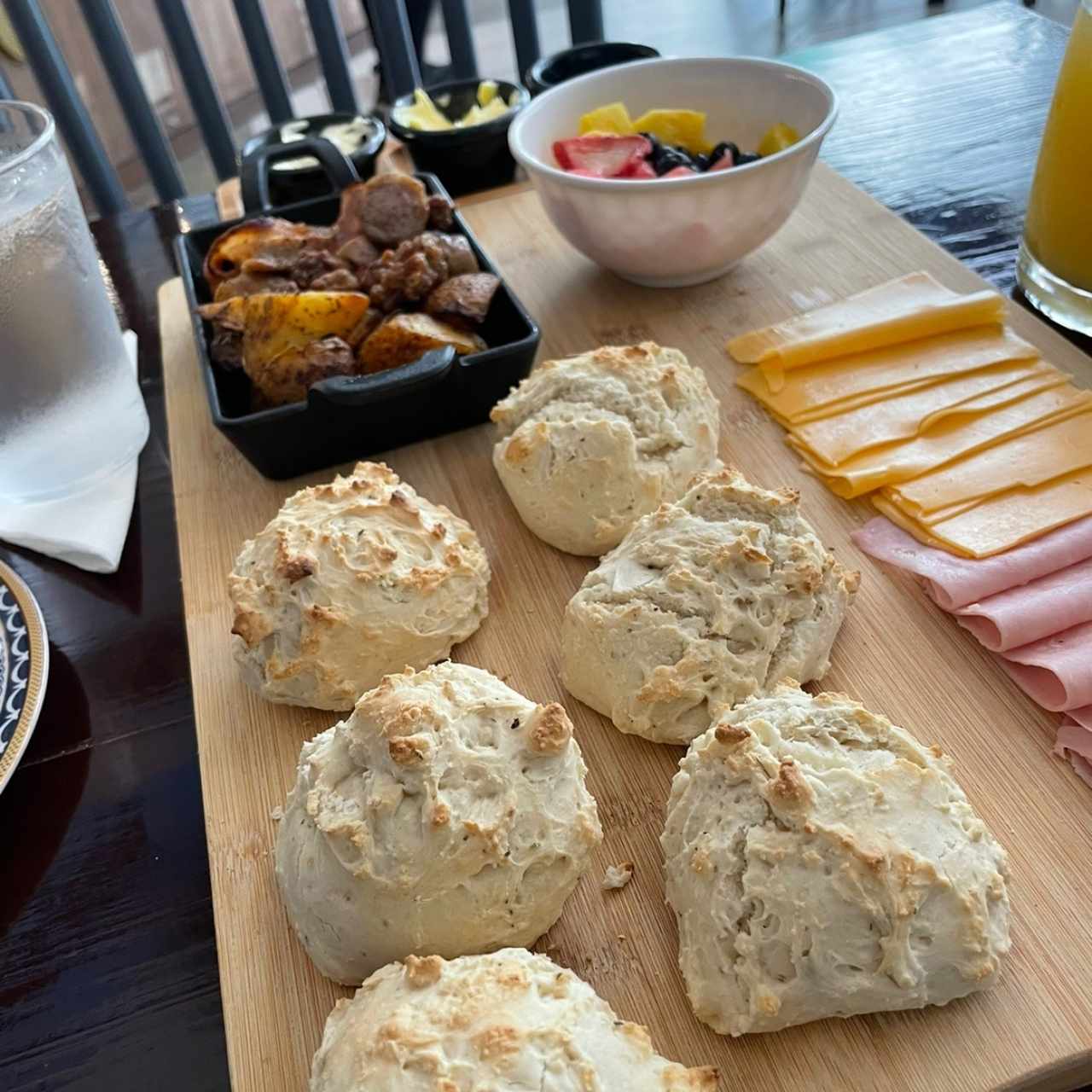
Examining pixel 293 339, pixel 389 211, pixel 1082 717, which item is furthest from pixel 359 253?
pixel 1082 717

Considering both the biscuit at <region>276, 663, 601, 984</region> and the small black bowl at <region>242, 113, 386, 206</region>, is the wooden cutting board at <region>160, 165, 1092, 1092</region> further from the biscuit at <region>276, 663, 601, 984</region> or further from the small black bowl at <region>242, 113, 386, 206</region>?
the small black bowl at <region>242, 113, 386, 206</region>

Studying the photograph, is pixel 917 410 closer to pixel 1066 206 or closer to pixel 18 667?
pixel 1066 206

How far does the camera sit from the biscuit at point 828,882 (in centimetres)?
94

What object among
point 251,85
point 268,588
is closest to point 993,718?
point 268,588

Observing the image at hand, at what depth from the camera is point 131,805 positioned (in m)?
1.29

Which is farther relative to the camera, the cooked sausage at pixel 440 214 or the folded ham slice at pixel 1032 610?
the cooked sausage at pixel 440 214

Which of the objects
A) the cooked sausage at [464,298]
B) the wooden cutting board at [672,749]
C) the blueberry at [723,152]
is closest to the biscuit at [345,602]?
the wooden cutting board at [672,749]

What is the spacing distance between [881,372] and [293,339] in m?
1.00

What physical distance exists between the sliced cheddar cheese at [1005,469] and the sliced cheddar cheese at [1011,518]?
0.04 ft

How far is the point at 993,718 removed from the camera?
1.22m

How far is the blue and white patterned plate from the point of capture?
4.06 feet

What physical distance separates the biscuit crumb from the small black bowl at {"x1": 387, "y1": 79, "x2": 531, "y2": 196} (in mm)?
1643

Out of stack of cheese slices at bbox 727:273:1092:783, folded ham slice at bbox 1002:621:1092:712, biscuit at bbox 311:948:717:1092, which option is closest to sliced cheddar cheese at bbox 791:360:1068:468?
stack of cheese slices at bbox 727:273:1092:783

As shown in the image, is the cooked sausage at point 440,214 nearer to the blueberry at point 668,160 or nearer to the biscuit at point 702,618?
the blueberry at point 668,160
